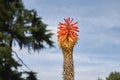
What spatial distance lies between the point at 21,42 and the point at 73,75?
9554 mm

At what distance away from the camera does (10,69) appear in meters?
27.6

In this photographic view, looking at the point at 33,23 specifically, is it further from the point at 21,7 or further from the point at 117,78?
the point at 117,78

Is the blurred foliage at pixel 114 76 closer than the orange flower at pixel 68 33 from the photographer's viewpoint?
No

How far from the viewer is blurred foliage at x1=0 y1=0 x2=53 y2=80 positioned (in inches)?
1057

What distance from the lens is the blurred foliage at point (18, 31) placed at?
88.1 feet

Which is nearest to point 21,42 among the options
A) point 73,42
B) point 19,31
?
point 19,31

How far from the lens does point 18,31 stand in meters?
29.0

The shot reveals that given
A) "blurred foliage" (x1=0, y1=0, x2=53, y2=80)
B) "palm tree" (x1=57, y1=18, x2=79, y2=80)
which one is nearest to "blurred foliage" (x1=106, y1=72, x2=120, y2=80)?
"blurred foliage" (x1=0, y1=0, x2=53, y2=80)

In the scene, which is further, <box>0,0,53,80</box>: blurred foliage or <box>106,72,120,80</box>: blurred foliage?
<box>106,72,120,80</box>: blurred foliage

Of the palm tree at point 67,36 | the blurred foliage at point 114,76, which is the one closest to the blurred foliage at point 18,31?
the palm tree at point 67,36

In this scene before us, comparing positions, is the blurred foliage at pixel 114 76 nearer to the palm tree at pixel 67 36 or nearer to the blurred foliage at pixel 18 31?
the blurred foliage at pixel 18 31

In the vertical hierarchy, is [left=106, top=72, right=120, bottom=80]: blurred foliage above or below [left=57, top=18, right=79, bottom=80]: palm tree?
above

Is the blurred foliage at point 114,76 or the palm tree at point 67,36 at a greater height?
the blurred foliage at point 114,76

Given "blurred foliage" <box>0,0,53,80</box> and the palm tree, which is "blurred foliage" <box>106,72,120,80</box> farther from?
the palm tree
